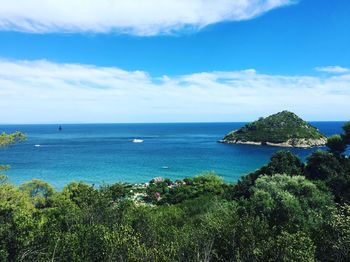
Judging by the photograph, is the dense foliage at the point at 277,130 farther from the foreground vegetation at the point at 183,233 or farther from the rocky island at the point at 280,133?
the foreground vegetation at the point at 183,233

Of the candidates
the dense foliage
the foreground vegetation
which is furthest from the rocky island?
the foreground vegetation

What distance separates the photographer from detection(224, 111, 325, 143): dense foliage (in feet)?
510

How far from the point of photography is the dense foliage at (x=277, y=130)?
155 metres

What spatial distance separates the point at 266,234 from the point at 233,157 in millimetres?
97408

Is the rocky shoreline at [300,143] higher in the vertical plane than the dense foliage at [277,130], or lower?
lower

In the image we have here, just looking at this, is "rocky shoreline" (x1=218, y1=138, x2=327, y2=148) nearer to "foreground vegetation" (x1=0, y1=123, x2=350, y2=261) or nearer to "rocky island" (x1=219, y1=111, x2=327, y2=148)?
"rocky island" (x1=219, y1=111, x2=327, y2=148)

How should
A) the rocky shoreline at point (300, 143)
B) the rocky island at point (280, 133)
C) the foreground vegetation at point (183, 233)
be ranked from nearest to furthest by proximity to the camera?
the foreground vegetation at point (183, 233) → the rocky shoreline at point (300, 143) → the rocky island at point (280, 133)

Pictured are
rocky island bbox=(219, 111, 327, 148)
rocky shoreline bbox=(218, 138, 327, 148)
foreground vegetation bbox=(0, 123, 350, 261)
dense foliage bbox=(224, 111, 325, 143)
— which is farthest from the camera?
dense foliage bbox=(224, 111, 325, 143)

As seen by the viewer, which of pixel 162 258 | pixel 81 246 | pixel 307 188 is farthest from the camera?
pixel 307 188

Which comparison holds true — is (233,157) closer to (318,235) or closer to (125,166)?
(125,166)

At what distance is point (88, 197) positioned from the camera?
27.2 m

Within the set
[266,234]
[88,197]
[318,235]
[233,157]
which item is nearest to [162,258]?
[266,234]

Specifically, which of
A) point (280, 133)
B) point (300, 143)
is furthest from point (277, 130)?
point (300, 143)

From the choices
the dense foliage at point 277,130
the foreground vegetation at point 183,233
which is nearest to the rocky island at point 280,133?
the dense foliage at point 277,130
